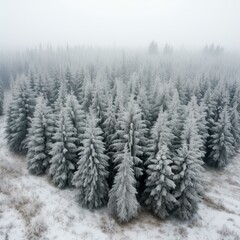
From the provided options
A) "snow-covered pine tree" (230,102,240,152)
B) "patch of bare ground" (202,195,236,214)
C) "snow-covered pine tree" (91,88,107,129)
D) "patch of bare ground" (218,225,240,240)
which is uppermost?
"snow-covered pine tree" (91,88,107,129)

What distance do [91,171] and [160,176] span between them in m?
6.61

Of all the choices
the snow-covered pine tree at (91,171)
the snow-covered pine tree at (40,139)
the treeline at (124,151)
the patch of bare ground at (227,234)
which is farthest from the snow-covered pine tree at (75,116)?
the patch of bare ground at (227,234)

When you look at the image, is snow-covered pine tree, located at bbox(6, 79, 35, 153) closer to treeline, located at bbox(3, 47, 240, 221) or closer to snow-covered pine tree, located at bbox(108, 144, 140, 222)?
treeline, located at bbox(3, 47, 240, 221)

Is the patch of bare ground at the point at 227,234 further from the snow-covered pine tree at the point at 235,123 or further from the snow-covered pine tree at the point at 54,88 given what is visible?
the snow-covered pine tree at the point at 54,88

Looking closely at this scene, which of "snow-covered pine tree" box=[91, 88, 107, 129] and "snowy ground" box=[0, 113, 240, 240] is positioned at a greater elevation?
"snow-covered pine tree" box=[91, 88, 107, 129]

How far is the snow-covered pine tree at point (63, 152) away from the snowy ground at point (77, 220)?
Result: 1.50m

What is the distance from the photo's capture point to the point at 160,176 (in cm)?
2075

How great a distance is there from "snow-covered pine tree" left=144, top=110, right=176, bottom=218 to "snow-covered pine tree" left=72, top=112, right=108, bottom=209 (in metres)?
4.81

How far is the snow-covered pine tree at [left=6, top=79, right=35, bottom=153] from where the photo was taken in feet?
109

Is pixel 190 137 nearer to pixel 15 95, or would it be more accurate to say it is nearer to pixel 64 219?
pixel 64 219

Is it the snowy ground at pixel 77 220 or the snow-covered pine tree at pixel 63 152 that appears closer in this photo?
the snowy ground at pixel 77 220

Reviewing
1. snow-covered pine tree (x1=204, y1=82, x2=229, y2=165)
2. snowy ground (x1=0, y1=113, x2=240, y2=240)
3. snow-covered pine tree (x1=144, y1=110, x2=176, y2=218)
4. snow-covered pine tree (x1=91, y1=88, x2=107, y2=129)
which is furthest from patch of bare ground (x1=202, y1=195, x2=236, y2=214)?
snow-covered pine tree (x1=91, y1=88, x2=107, y2=129)

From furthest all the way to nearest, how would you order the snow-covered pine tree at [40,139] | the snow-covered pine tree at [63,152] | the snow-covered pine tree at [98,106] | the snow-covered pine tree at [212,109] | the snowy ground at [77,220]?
the snow-covered pine tree at [212,109] < the snow-covered pine tree at [98,106] < the snow-covered pine tree at [40,139] < the snow-covered pine tree at [63,152] < the snowy ground at [77,220]

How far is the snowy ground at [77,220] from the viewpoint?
19.7m
